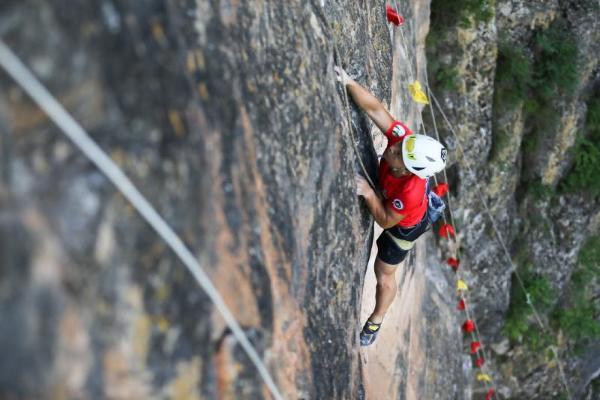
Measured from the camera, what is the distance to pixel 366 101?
450cm

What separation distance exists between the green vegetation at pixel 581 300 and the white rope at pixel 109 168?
10.2m

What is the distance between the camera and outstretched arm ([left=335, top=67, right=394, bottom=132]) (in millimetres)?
4305

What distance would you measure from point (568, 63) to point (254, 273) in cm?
846

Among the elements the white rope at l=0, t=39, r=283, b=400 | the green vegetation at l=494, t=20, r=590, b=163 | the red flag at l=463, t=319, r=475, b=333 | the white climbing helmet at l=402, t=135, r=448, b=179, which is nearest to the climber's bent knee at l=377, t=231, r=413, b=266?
the white climbing helmet at l=402, t=135, r=448, b=179

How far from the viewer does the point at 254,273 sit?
301 cm

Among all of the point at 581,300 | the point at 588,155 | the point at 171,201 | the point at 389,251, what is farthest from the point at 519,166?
the point at 171,201

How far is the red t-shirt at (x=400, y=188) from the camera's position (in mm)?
4617

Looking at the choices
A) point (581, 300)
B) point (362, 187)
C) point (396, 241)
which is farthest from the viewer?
point (581, 300)

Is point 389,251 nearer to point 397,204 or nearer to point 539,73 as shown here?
point 397,204

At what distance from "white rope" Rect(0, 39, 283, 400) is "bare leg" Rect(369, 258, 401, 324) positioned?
8.61 ft

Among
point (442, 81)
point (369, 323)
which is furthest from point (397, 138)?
point (442, 81)

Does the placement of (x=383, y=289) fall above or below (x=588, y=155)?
above

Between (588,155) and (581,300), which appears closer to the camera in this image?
(588,155)

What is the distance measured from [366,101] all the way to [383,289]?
1.73 metres
